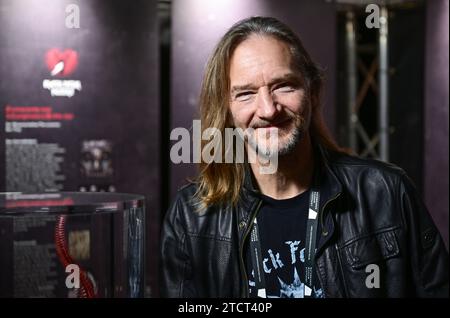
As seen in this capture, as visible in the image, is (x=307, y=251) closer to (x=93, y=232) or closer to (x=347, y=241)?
(x=347, y=241)

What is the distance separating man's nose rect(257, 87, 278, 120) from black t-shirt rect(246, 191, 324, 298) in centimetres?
21

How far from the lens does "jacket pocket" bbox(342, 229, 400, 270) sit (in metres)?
1.36

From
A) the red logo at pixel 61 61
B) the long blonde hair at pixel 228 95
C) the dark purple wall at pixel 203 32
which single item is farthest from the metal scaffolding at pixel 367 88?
the long blonde hair at pixel 228 95

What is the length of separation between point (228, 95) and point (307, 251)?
1.38 feet

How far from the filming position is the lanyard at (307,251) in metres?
1.34

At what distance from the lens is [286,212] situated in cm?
140

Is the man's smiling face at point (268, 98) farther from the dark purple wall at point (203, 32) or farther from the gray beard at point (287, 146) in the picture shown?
the dark purple wall at point (203, 32)

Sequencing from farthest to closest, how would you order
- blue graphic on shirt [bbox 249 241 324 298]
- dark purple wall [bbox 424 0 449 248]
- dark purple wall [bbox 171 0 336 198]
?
dark purple wall [bbox 424 0 449 248]
dark purple wall [bbox 171 0 336 198]
blue graphic on shirt [bbox 249 241 324 298]

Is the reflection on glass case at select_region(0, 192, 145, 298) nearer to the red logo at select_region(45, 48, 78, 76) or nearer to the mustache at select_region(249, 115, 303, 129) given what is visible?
the mustache at select_region(249, 115, 303, 129)

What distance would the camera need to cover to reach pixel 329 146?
59.9 inches

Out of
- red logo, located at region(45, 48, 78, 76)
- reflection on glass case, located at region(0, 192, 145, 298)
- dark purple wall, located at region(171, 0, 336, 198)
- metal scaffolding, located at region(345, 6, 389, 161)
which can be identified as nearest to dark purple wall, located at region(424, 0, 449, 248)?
metal scaffolding, located at region(345, 6, 389, 161)

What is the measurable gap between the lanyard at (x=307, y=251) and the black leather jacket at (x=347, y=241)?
0.01 m
